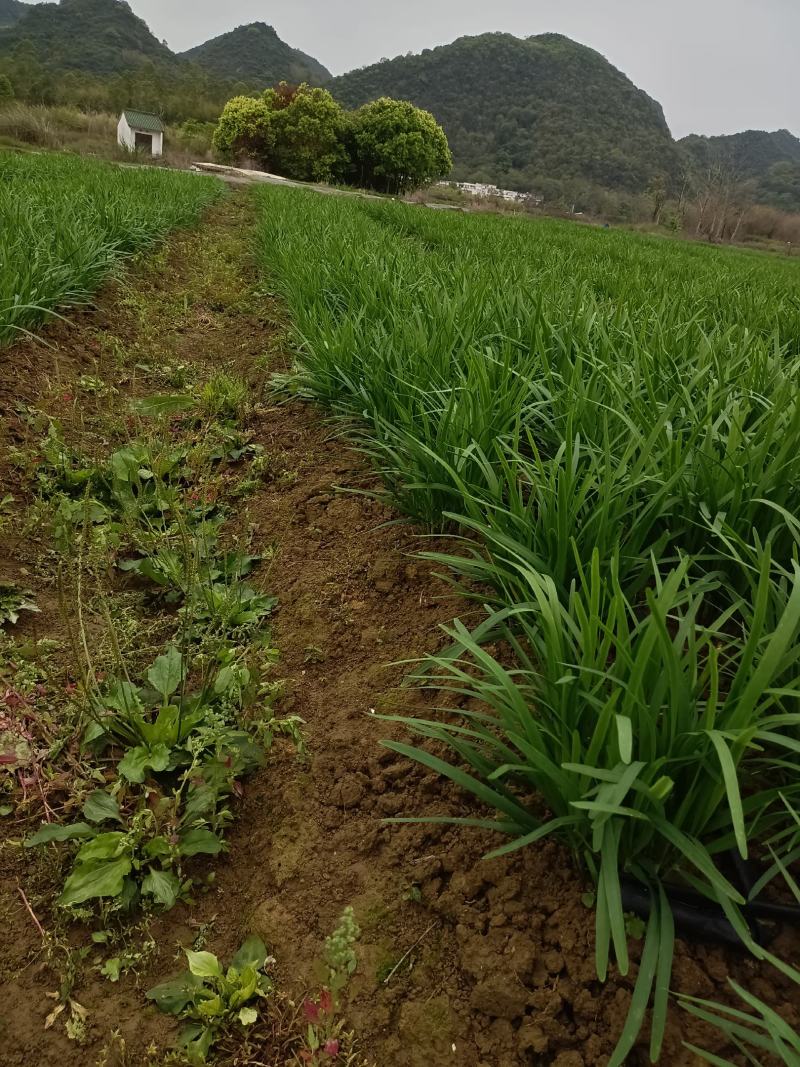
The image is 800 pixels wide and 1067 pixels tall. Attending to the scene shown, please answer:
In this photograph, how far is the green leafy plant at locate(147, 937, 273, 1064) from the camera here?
79 centimetres

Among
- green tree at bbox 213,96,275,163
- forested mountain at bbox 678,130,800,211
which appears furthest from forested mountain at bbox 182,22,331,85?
green tree at bbox 213,96,275,163

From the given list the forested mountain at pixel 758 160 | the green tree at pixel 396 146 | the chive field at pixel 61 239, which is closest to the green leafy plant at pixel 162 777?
the chive field at pixel 61 239

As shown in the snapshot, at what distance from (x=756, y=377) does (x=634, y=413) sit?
47cm

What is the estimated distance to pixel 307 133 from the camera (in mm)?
29375

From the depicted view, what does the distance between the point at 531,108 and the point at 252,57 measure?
149ft

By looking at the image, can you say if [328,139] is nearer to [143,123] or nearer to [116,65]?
[143,123]

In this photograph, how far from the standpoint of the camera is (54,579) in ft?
5.30

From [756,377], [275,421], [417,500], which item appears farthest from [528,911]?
[275,421]

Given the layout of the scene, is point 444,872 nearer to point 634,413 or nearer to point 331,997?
point 331,997

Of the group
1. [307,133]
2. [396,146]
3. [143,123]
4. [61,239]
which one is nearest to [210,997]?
[61,239]

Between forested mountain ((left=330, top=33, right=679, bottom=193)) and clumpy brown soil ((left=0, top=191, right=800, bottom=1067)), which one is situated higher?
forested mountain ((left=330, top=33, right=679, bottom=193))

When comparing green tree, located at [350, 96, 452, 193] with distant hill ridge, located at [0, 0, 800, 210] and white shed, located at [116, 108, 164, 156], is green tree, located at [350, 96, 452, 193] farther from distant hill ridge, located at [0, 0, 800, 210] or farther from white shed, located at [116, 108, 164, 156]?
distant hill ridge, located at [0, 0, 800, 210]

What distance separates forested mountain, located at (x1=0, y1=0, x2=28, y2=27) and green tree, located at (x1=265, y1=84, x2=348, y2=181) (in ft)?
472

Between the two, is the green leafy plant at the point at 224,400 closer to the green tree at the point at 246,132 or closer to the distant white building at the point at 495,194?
the green tree at the point at 246,132
